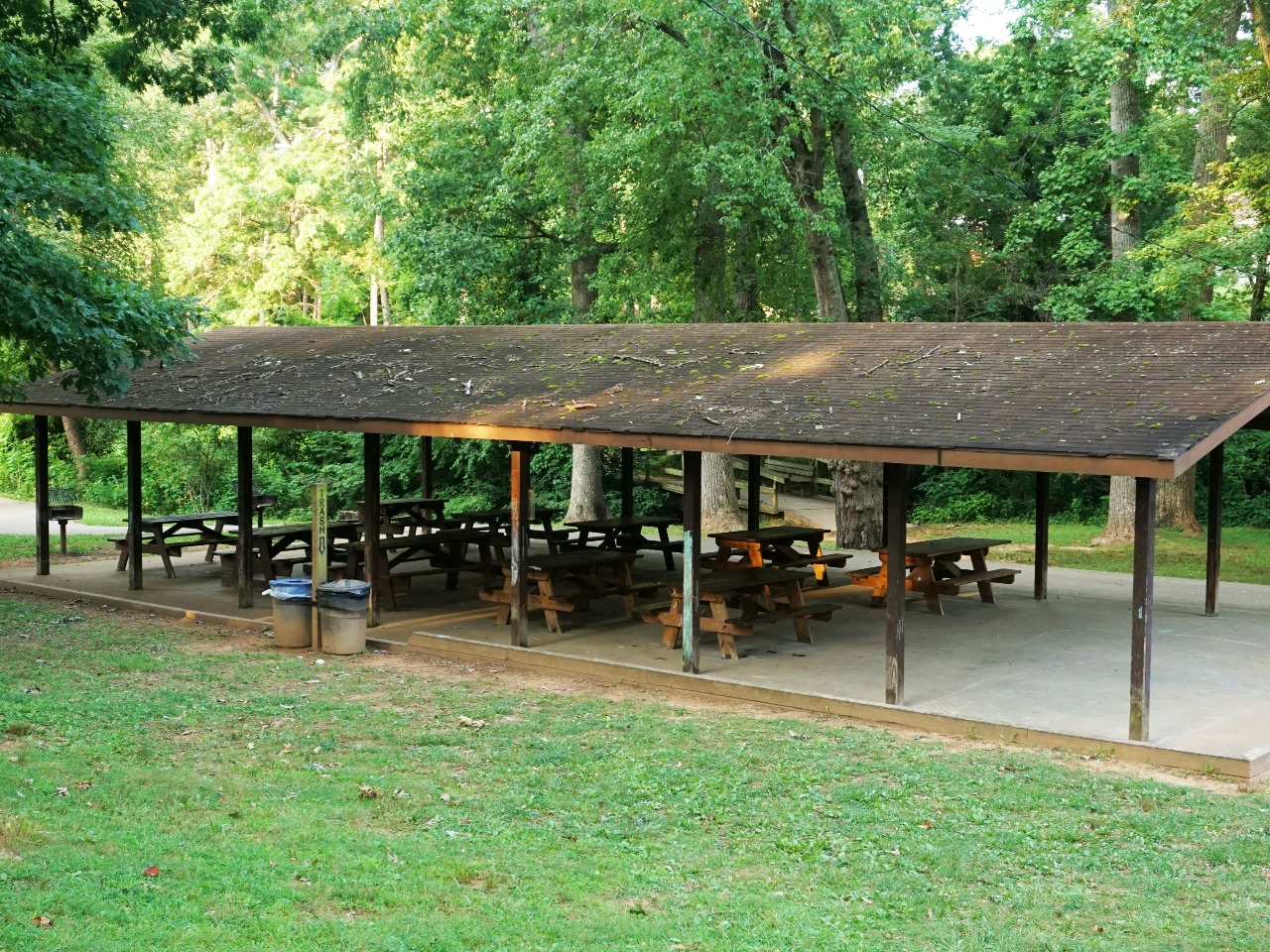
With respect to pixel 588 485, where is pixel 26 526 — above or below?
below

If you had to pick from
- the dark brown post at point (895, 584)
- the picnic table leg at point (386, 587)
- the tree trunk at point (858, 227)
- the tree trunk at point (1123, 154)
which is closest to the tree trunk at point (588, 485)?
the tree trunk at point (858, 227)

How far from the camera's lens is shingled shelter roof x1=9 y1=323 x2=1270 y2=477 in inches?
318

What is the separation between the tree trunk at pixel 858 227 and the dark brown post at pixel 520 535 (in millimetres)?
9671

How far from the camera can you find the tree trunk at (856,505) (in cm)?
1852

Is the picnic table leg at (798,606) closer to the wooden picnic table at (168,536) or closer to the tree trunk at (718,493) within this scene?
the wooden picnic table at (168,536)

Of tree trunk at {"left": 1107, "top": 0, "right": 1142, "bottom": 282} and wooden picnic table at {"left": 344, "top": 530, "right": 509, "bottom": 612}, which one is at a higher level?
tree trunk at {"left": 1107, "top": 0, "right": 1142, "bottom": 282}

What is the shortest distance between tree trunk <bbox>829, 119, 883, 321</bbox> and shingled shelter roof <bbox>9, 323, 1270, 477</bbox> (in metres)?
6.74

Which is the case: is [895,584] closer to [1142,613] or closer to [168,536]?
[1142,613]

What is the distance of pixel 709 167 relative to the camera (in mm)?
18828

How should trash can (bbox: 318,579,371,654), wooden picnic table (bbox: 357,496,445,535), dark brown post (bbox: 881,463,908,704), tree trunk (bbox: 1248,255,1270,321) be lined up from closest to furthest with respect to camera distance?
dark brown post (bbox: 881,463,908,704) < trash can (bbox: 318,579,371,654) < wooden picnic table (bbox: 357,496,445,535) < tree trunk (bbox: 1248,255,1270,321)

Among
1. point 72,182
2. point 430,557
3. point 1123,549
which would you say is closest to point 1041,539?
point 1123,549

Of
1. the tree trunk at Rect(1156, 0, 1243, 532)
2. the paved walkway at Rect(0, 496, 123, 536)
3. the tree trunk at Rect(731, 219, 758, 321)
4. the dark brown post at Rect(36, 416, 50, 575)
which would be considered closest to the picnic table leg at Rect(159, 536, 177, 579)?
the dark brown post at Rect(36, 416, 50, 575)

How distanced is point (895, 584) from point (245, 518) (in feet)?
24.1

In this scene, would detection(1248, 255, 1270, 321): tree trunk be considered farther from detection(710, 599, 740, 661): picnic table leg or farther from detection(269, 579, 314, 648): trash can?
detection(269, 579, 314, 648): trash can
